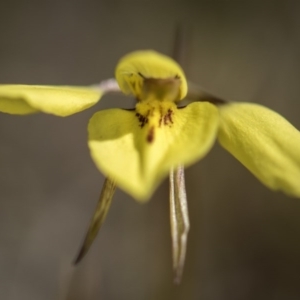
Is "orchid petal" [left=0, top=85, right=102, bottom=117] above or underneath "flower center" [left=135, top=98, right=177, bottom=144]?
above

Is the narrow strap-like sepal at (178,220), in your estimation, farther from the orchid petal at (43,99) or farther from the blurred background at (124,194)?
the blurred background at (124,194)

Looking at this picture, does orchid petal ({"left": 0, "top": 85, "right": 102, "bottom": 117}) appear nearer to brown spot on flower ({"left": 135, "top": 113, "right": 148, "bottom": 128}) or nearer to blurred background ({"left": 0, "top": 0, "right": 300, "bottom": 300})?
brown spot on flower ({"left": 135, "top": 113, "right": 148, "bottom": 128})

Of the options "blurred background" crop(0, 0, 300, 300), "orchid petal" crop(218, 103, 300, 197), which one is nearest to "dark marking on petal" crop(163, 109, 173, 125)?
"orchid petal" crop(218, 103, 300, 197)

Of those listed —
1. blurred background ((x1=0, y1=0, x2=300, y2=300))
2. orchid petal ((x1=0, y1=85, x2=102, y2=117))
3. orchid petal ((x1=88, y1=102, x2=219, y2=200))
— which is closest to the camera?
orchid petal ((x1=88, y1=102, x2=219, y2=200))

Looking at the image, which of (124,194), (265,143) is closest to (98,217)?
(265,143)

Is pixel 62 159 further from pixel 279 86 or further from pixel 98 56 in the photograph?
pixel 279 86

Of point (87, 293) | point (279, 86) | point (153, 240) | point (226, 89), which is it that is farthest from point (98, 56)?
point (87, 293)

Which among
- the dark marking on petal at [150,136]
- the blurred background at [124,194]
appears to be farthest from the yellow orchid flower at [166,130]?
the blurred background at [124,194]

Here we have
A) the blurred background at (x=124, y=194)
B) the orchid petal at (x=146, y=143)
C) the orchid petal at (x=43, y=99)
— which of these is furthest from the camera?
the blurred background at (x=124, y=194)
